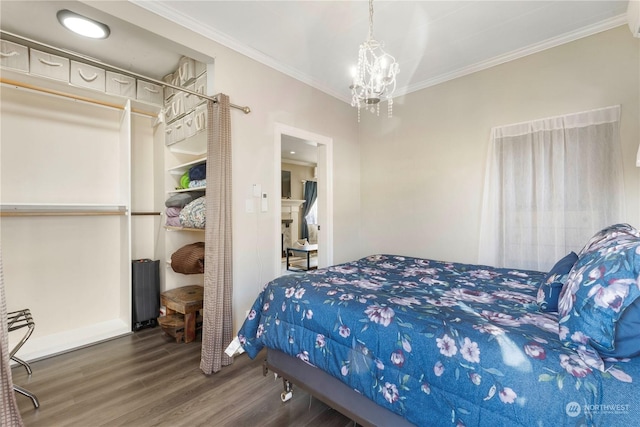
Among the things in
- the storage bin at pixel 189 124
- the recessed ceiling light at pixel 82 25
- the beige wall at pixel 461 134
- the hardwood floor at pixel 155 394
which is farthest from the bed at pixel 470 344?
the recessed ceiling light at pixel 82 25

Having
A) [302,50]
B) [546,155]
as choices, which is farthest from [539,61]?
[302,50]

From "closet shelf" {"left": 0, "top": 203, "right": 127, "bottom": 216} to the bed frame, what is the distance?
2328 mm

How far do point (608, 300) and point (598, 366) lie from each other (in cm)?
22

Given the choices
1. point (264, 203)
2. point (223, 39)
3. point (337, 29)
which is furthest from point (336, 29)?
point (264, 203)

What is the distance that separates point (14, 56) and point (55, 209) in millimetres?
1365

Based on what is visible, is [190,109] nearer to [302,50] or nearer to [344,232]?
[302,50]

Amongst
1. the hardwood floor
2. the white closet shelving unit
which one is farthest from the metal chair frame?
the white closet shelving unit

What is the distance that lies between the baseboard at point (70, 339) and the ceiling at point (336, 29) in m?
2.78

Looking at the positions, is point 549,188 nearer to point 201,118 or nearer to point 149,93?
point 201,118

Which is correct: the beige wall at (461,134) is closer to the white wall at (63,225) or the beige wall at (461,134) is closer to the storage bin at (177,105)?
the storage bin at (177,105)

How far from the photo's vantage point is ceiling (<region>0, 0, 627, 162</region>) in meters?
2.13

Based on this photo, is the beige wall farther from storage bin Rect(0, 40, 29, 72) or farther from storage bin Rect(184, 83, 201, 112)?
storage bin Rect(0, 40, 29, 72)

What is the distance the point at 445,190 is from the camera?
3229 mm

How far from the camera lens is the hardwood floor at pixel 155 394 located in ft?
5.42
